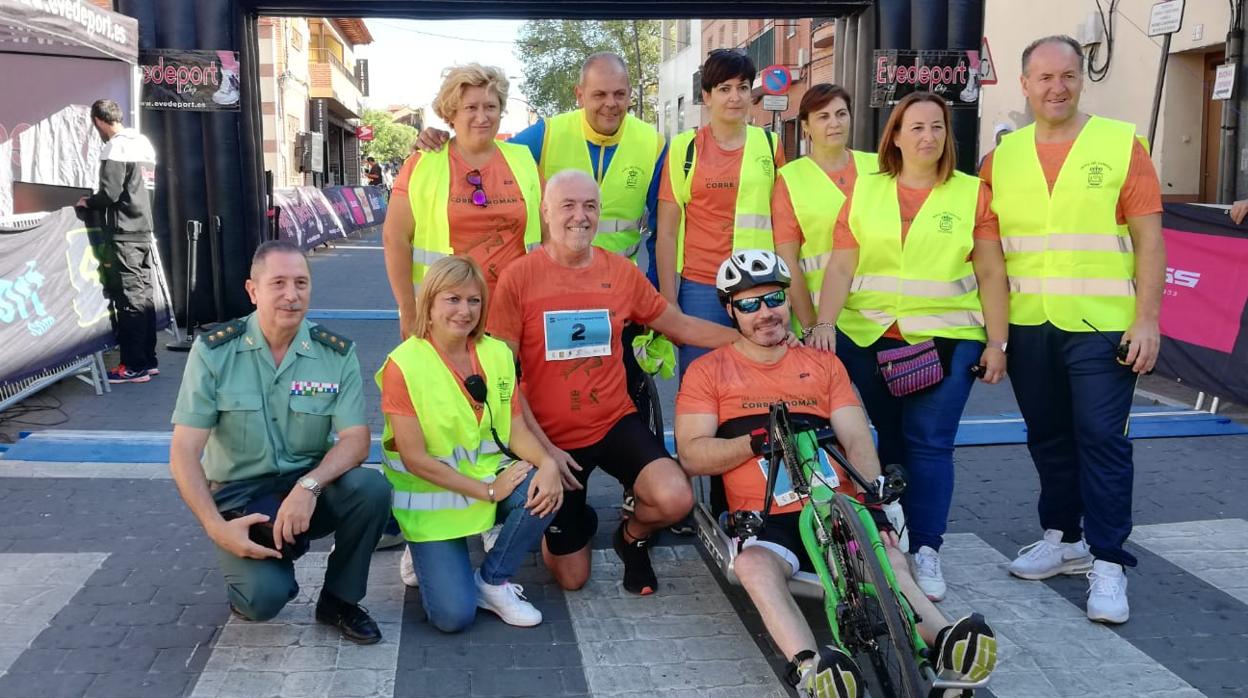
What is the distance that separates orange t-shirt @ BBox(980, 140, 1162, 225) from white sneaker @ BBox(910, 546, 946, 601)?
1401 millimetres

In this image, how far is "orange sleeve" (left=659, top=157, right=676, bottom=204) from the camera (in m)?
4.74

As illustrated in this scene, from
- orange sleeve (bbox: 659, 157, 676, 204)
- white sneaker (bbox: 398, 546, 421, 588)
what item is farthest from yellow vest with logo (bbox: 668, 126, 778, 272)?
white sneaker (bbox: 398, 546, 421, 588)

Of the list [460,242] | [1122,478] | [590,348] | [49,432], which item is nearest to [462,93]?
[460,242]

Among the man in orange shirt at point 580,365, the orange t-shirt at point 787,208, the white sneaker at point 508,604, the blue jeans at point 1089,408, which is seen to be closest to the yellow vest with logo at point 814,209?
the orange t-shirt at point 787,208

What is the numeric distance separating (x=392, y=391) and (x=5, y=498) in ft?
8.60

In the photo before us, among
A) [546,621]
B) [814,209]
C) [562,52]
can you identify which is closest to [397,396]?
[546,621]

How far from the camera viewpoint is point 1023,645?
3.65 meters

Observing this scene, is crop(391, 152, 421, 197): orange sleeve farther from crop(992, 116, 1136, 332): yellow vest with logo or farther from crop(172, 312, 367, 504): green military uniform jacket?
crop(992, 116, 1136, 332): yellow vest with logo

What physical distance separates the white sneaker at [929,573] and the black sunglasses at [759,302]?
110cm

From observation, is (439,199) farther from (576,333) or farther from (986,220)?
(986,220)

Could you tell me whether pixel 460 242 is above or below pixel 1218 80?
below

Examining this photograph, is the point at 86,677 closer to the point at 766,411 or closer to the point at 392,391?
the point at 392,391

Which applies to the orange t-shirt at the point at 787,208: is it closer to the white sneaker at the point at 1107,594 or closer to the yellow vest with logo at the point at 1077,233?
the yellow vest with logo at the point at 1077,233

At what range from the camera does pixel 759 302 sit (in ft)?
12.3
